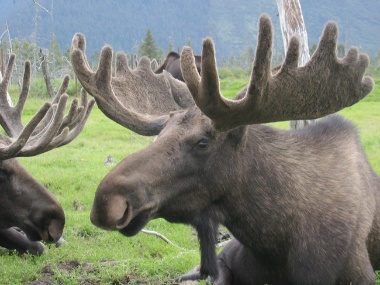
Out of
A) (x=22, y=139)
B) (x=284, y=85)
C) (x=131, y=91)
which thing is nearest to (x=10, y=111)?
(x=22, y=139)

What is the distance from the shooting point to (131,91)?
16.9ft

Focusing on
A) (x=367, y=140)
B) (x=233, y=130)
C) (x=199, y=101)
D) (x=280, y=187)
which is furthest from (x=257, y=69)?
(x=367, y=140)

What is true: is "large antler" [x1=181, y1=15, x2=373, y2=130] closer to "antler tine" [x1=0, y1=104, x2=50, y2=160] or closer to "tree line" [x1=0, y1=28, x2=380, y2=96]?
"antler tine" [x1=0, y1=104, x2=50, y2=160]

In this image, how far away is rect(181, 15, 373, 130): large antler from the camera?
3.46m

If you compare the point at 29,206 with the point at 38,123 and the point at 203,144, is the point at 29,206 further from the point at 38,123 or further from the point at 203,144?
the point at 203,144

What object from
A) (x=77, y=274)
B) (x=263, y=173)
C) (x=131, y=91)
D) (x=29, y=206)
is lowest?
(x=77, y=274)

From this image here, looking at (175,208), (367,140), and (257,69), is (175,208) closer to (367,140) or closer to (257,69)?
(257,69)

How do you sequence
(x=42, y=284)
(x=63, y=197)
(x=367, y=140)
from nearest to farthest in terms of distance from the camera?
(x=42, y=284) → (x=63, y=197) → (x=367, y=140)

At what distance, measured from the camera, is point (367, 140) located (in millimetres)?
14844

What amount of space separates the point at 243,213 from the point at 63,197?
5915mm

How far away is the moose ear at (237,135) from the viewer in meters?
3.94

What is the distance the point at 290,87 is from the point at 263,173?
2.15 ft

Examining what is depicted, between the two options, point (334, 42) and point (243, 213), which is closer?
point (334, 42)

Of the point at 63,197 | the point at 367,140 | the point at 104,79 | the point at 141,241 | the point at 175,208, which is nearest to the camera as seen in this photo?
the point at 175,208
